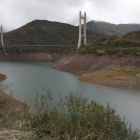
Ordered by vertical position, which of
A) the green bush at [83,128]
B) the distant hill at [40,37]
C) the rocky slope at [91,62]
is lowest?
the green bush at [83,128]

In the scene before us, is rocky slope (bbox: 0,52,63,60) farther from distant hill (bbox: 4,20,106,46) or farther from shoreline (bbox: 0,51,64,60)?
distant hill (bbox: 4,20,106,46)

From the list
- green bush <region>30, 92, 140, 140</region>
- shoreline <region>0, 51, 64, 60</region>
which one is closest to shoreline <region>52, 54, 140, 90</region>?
green bush <region>30, 92, 140, 140</region>

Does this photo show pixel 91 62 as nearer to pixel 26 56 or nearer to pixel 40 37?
pixel 26 56

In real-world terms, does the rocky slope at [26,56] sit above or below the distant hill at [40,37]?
below

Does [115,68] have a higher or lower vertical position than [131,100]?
higher

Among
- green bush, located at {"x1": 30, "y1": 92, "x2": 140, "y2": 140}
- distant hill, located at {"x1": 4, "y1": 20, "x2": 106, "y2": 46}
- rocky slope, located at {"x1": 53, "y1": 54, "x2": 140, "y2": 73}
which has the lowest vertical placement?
green bush, located at {"x1": 30, "y1": 92, "x2": 140, "y2": 140}

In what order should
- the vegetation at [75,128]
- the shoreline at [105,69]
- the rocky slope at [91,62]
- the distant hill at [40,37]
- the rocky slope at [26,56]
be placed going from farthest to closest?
1. the distant hill at [40,37]
2. the rocky slope at [26,56]
3. the rocky slope at [91,62]
4. the shoreline at [105,69]
5. the vegetation at [75,128]

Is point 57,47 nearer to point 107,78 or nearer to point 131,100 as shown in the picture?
point 107,78

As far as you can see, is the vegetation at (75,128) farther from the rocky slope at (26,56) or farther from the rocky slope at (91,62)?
the rocky slope at (26,56)

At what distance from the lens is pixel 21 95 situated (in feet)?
42.1

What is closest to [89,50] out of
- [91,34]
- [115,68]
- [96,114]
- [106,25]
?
[115,68]

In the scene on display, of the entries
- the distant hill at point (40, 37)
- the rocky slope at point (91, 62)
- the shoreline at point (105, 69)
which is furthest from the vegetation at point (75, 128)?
the distant hill at point (40, 37)

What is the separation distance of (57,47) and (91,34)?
2902cm

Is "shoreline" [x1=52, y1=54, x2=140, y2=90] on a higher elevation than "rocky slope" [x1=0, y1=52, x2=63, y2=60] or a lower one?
lower
